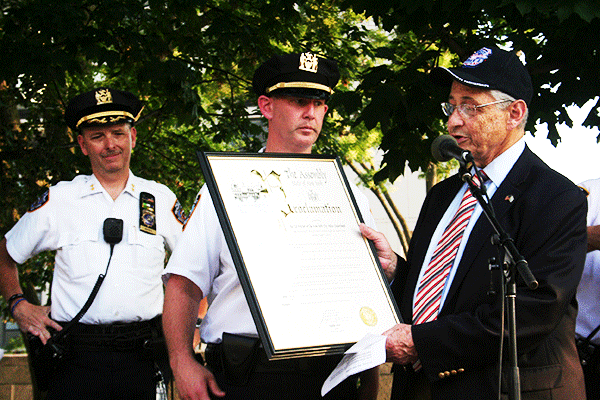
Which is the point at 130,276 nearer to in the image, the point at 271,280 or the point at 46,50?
the point at 271,280

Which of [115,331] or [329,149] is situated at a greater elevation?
[329,149]

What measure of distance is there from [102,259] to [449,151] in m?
2.22

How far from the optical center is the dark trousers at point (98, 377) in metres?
3.68

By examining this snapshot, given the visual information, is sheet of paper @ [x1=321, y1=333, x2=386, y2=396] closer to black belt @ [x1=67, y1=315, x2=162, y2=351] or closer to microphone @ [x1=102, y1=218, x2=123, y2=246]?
black belt @ [x1=67, y1=315, x2=162, y2=351]

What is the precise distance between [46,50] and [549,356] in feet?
17.0

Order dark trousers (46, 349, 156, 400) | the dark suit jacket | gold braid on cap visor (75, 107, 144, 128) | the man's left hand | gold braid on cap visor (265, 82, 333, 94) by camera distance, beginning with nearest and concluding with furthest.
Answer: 1. the dark suit jacket
2. the man's left hand
3. gold braid on cap visor (265, 82, 333, 94)
4. dark trousers (46, 349, 156, 400)
5. gold braid on cap visor (75, 107, 144, 128)

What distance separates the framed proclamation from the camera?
245 cm

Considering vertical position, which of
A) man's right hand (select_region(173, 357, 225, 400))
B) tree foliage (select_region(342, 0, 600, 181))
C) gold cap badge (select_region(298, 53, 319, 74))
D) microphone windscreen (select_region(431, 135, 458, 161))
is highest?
tree foliage (select_region(342, 0, 600, 181))

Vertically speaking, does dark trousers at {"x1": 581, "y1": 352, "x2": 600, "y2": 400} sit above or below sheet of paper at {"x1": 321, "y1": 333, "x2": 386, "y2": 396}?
below

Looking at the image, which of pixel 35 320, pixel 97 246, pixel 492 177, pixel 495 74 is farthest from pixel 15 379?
pixel 495 74

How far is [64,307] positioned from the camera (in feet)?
12.4

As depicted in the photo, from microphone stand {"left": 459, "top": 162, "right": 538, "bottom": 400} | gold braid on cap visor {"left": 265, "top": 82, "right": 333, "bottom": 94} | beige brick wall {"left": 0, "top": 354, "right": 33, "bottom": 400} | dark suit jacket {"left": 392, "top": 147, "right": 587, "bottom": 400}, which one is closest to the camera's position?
microphone stand {"left": 459, "top": 162, "right": 538, "bottom": 400}

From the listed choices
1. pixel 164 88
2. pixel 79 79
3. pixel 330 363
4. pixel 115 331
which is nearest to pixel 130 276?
pixel 115 331

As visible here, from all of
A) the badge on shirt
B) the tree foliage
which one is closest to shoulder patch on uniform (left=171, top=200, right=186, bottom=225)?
the badge on shirt
